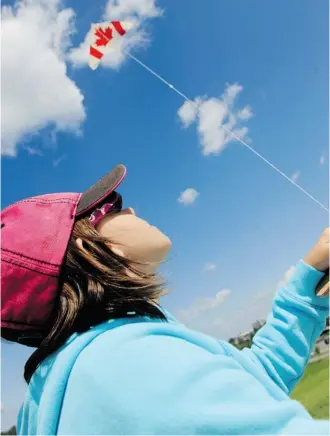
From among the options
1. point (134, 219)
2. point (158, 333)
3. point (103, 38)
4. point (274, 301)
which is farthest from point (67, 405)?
point (103, 38)

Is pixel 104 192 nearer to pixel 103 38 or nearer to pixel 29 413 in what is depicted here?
pixel 29 413

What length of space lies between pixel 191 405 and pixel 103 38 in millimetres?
2583

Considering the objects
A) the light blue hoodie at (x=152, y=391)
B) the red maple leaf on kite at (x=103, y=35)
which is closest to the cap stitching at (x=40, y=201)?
the light blue hoodie at (x=152, y=391)

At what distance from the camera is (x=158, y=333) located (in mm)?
696

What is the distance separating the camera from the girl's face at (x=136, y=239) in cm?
95

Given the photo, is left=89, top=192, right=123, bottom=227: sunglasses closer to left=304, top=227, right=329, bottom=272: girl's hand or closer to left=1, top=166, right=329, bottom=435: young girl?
left=1, top=166, right=329, bottom=435: young girl

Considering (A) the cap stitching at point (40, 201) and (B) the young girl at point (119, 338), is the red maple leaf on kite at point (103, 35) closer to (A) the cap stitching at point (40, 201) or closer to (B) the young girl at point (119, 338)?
(B) the young girl at point (119, 338)

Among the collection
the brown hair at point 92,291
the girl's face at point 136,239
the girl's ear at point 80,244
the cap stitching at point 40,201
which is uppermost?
the cap stitching at point 40,201

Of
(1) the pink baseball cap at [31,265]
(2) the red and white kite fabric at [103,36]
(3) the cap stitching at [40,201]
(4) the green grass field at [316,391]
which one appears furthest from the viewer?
(4) the green grass field at [316,391]

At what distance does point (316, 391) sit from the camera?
6367 mm

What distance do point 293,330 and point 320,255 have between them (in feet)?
0.74

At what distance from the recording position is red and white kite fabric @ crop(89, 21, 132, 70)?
2.66m

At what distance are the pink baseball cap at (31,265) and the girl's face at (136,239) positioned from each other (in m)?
0.11

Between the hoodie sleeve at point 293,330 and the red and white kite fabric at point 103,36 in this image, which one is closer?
the hoodie sleeve at point 293,330
